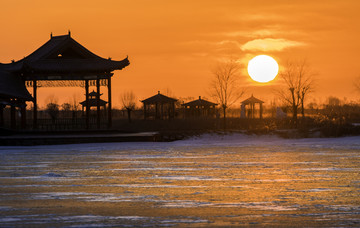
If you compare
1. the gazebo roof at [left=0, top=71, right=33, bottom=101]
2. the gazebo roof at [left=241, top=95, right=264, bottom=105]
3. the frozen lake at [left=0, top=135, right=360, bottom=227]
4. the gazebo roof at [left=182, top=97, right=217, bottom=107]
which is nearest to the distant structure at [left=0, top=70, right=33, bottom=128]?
the gazebo roof at [left=0, top=71, right=33, bottom=101]

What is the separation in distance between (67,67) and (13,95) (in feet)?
13.8

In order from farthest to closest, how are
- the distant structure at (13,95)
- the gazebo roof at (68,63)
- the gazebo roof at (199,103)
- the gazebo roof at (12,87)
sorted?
1. the gazebo roof at (199,103)
2. the gazebo roof at (68,63)
3. the distant structure at (13,95)
4. the gazebo roof at (12,87)

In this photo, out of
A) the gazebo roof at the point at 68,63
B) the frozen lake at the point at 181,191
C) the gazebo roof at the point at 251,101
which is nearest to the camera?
the frozen lake at the point at 181,191

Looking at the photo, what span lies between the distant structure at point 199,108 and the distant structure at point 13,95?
2324cm

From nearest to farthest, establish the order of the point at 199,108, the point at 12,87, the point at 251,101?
1. the point at 12,87
2. the point at 199,108
3. the point at 251,101

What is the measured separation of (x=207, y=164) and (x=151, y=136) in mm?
14370

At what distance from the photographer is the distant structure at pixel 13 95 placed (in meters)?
39.2

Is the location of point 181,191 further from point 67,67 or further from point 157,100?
point 157,100

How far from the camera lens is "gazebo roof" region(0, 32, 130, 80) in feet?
133

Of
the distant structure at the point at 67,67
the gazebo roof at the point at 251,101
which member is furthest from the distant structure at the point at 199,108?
the distant structure at the point at 67,67

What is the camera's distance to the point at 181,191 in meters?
13.5

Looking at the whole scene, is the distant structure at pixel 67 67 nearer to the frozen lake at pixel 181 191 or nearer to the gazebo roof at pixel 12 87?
the gazebo roof at pixel 12 87

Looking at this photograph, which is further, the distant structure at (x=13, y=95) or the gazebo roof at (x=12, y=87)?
the distant structure at (x=13, y=95)

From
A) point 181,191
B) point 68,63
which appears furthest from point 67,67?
point 181,191
